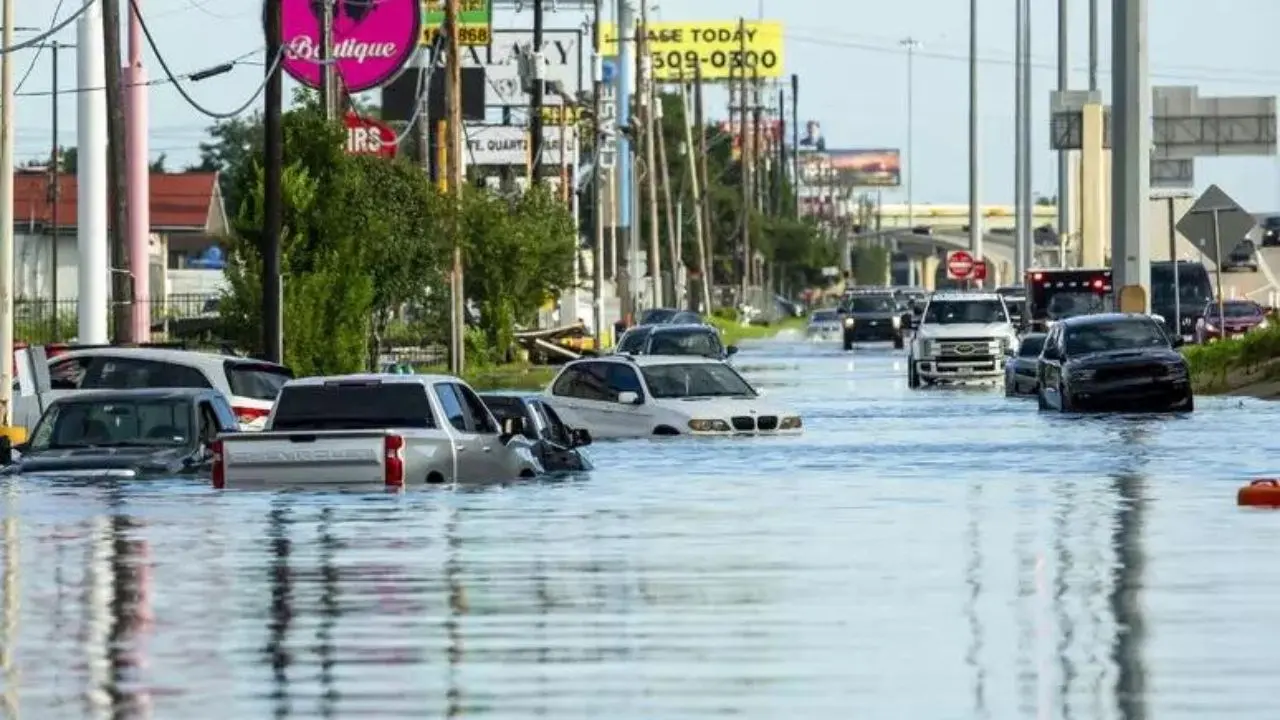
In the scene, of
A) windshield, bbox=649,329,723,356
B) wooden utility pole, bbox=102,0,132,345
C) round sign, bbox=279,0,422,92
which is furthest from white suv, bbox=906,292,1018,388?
wooden utility pole, bbox=102,0,132,345

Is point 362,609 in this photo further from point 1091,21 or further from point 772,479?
point 1091,21

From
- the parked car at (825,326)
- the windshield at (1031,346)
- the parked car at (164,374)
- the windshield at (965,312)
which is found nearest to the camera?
the parked car at (164,374)

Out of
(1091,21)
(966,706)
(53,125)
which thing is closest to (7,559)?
(966,706)

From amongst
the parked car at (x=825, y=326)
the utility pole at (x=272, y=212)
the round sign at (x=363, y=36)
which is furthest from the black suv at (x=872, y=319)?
the utility pole at (x=272, y=212)

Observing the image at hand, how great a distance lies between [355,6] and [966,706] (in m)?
56.8

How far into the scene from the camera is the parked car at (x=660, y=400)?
43500 millimetres

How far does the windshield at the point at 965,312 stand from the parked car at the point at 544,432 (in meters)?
34.2

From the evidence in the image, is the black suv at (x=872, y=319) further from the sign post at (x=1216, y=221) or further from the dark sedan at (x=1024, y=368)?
the sign post at (x=1216, y=221)

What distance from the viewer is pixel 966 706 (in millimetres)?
14055

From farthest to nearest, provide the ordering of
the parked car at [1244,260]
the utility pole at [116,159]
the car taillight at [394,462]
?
the parked car at [1244,260], the utility pole at [116,159], the car taillight at [394,462]

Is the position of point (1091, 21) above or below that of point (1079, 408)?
above

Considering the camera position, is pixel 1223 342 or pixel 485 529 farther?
pixel 1223 342

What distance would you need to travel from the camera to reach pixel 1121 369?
162 feet

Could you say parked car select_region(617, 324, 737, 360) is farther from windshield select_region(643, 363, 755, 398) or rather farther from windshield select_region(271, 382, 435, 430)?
windshield select_region(271, 382, 435, 430)
